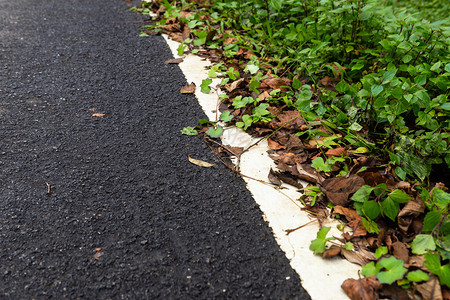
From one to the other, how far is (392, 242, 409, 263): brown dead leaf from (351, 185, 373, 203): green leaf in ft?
0.86

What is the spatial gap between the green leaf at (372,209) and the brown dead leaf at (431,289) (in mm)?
379

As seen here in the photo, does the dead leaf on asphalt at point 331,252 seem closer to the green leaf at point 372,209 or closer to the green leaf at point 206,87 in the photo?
the green leaf at point 372,209

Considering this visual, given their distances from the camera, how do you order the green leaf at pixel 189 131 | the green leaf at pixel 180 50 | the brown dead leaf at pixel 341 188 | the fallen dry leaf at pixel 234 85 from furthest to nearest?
the green leaf at pixel 180 50 < the fallen dry leaf at pixel 234 85 < the green leaf at pixel 189 131 < the brown dead leaf at pixel 341 188

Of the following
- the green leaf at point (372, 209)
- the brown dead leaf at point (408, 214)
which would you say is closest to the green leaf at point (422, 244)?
the brown dead leaf at point (408, 214)

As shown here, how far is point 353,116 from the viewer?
262 centimetres

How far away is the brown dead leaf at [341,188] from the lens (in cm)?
212

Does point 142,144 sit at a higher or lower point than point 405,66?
lower

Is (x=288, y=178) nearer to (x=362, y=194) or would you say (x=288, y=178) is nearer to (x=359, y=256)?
(x=362, y=194)

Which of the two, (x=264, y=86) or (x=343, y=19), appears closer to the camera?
(x=264, y=86)

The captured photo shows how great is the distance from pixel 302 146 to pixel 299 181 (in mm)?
303

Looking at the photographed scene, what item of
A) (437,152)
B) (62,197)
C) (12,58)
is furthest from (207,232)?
(12,58)

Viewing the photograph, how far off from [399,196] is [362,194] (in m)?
0.17

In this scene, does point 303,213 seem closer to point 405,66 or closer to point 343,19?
point 405,66

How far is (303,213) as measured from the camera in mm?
2109
